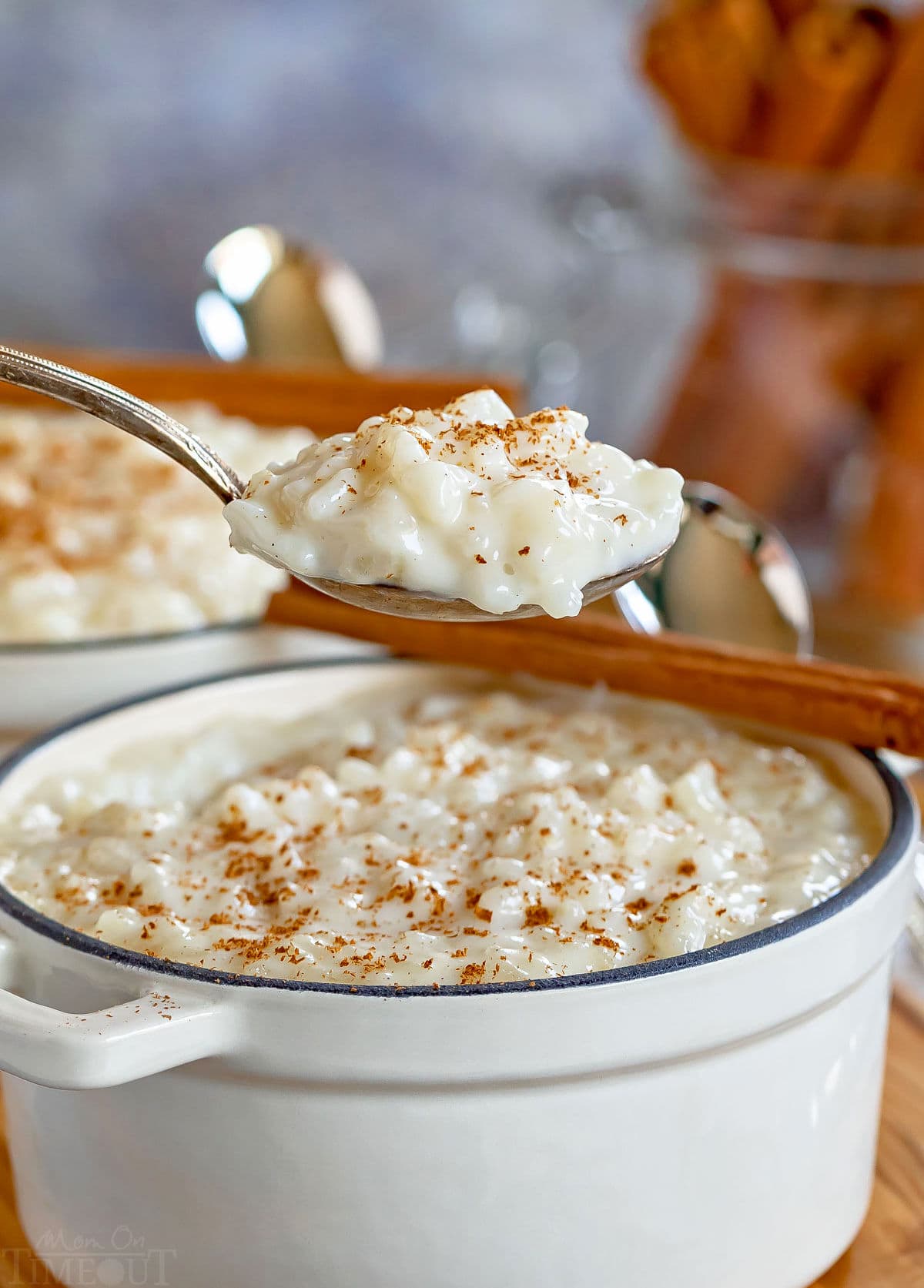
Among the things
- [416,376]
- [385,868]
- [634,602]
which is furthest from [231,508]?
[416,376]

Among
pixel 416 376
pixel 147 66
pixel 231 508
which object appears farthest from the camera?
pixel 147 66

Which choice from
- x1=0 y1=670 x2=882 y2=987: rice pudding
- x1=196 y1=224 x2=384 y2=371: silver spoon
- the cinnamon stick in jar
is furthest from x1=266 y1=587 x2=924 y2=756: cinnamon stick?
x1=196 y1=224 x2=384 y2=371: silver spoon

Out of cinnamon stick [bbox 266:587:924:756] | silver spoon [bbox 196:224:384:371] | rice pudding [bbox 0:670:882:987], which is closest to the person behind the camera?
rice pudding [bbox 0:670:882:987]

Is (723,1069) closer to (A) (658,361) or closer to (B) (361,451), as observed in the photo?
(B) (361,451)

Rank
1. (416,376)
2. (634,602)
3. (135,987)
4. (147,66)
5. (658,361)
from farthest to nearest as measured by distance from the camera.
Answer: (658,361)
(147,66)
(416,376)
(634,602)
(135,987)

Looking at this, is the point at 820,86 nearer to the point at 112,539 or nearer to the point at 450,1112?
the point at 112,539

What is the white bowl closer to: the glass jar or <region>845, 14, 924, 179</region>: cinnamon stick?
the glass jar

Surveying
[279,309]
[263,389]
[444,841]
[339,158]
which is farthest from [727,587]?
[339,158]
